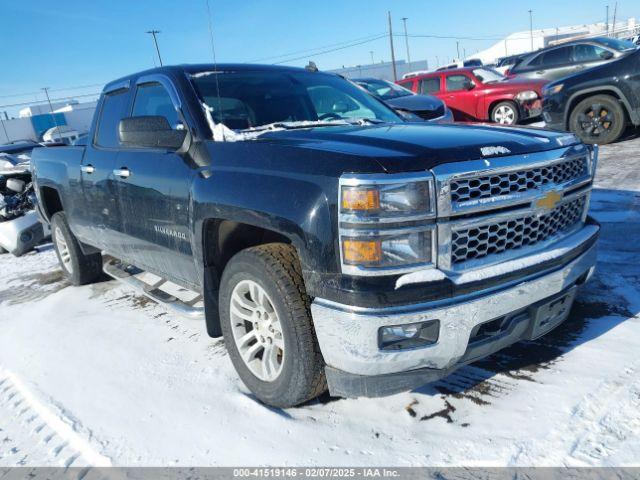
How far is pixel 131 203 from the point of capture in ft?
11.3

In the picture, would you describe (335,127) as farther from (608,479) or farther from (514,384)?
(608,479)

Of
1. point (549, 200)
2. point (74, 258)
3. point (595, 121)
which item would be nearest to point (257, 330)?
point (549, 200)

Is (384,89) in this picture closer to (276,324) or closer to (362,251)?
(276,324)

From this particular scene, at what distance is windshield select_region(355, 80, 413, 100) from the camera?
10219 mm

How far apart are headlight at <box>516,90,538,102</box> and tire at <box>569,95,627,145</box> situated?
3189 mm

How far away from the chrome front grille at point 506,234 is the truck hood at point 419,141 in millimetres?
302

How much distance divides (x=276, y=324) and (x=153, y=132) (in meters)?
1.27

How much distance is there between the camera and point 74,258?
498cm

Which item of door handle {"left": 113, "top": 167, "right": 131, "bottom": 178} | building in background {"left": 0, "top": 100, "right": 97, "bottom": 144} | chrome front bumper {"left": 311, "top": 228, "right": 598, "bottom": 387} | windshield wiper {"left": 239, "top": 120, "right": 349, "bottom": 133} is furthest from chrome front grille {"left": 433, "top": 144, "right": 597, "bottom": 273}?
building in background {"left": 0, "top": 100, "right": 97, "bottom": 144}

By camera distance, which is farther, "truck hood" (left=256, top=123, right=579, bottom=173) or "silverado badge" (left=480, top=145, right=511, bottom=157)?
"silverado badge" (left=480, top=145, right=511, bottom=157)

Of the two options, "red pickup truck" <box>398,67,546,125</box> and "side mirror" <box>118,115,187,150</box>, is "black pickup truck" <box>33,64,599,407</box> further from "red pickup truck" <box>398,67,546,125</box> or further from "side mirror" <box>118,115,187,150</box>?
"red pickup truck" <box>398,67,546,125</box>

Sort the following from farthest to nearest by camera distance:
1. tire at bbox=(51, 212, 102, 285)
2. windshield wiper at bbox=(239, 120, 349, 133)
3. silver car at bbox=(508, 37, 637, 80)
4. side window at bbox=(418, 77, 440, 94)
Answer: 1. side window at bbox=(418, 77, 440, 94)
2. silver car at bbox=(508, 37, 637, 80)
3. tire at bbox=(51, 212, 102, 285)
4. windshield wiper at bbox=(239, 120, 349, 133)

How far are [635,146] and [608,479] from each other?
7.36 meters

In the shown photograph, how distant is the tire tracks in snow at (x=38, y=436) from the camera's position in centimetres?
234
